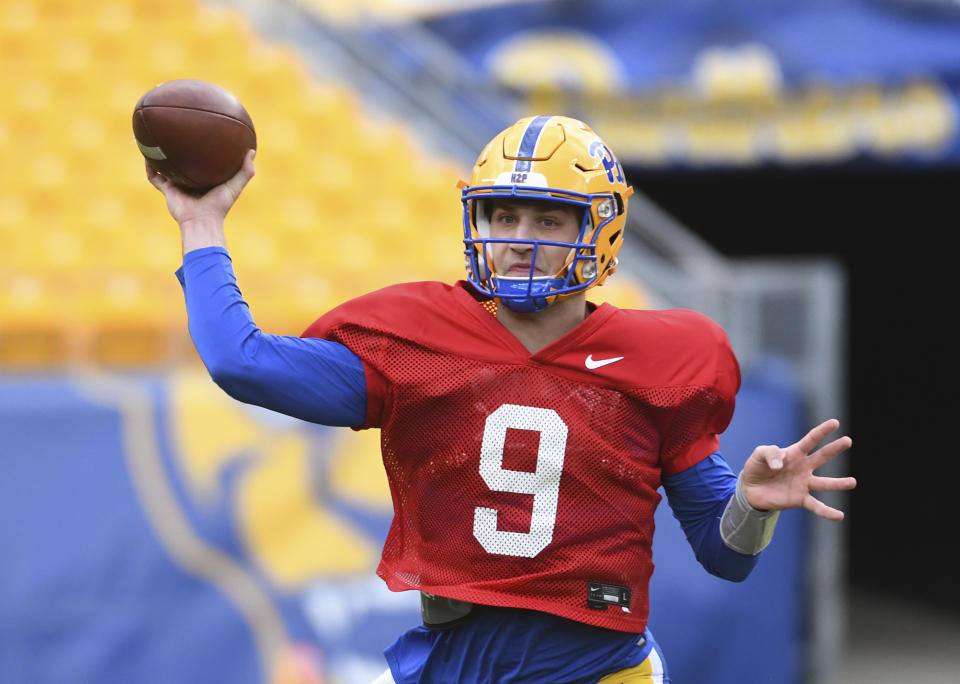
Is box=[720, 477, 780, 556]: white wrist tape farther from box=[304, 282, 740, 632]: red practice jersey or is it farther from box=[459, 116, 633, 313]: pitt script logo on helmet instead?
box=[459, 116, 633, 313]: pitt script logo on helmet

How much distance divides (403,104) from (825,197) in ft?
16.0

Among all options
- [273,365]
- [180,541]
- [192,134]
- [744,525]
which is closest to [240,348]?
[273,365]

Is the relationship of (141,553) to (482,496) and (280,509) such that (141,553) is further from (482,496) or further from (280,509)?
Result: (482,496)

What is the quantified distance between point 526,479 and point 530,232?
476mm

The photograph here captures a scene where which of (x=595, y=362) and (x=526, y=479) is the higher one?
(x=595, y=362)

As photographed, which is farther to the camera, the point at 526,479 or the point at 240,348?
the point at 526,479

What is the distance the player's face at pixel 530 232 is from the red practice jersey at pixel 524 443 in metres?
0.12

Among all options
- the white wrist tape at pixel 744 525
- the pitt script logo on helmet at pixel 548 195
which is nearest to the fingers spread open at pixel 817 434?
the white wrist tape at pixel 744 525

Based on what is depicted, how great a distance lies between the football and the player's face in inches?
20.1

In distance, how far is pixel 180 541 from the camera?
4.81 m

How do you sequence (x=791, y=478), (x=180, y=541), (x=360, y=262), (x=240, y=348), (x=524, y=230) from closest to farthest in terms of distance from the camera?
(x=240, y=348), (x=791, y=478), (x=524, y=230), (x=180, y=541), (x=360, y=262)

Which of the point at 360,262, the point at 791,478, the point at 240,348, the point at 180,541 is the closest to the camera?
the point at 240,348

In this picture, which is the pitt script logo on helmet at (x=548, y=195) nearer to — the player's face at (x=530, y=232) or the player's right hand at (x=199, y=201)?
the player's face at (x=530, y=232)

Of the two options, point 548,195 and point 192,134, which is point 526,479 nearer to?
point 548,195
